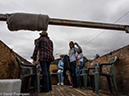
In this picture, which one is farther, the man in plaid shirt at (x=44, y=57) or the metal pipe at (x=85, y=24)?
the man in plaid shirt at (x=44, y=57)

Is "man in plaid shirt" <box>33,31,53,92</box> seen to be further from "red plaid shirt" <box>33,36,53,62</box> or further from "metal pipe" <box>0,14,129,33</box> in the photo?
"metal pipe" <box>0,14,129,33</box>

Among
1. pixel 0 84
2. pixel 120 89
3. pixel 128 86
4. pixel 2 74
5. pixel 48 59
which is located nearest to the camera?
pixel 0 84

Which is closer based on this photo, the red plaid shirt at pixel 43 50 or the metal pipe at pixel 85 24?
the metal pipe at pixel 85 24

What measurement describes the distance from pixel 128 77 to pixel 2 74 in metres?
2.27

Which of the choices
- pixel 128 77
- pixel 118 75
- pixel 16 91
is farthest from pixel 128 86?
pixel 16 91

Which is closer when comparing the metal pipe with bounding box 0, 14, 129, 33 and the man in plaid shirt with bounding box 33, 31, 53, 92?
the metal pipe with bounding box 0, 14, 129, 33

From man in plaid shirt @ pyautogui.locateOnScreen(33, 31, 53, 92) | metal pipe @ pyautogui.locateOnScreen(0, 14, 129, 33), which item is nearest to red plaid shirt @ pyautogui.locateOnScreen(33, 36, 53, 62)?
man in plaid shirt @ pyautogui.locateOnScreen(33, 31, 53, 92)

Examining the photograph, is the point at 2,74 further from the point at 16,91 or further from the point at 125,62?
the point at 125,62

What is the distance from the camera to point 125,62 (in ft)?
7.00

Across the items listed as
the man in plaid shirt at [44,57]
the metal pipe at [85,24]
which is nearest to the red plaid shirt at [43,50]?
the man in plaid shirt at [44,57]

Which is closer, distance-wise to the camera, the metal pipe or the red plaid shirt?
the metal pipe

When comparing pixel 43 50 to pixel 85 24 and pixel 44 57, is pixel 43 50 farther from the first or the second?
pixel 85 24

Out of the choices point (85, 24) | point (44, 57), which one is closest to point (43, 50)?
point (44, 57)

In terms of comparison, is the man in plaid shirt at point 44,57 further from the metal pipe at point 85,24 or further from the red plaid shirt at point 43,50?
the metal pipe at point 85,24
